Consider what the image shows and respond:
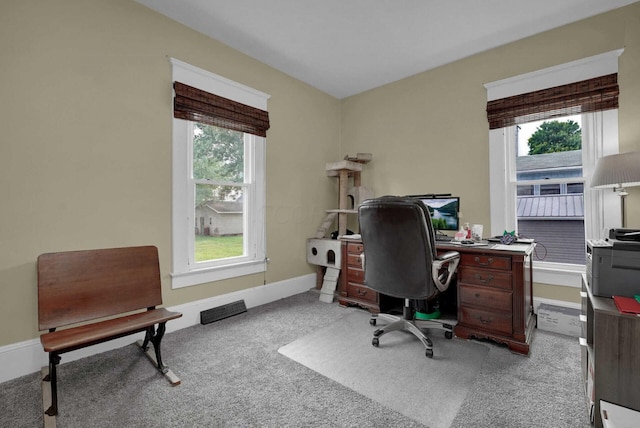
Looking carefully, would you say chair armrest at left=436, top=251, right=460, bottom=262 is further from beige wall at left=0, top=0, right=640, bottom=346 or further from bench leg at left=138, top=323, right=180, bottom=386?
bench leg at left=138, top=323, right=180, bottom=386

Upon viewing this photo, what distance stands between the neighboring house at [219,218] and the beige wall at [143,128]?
33cm

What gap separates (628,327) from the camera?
44.6 inches

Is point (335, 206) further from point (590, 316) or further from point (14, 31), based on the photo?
point (14, 31)

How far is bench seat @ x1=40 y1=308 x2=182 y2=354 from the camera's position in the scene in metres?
1.48

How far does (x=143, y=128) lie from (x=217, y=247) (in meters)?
1.29

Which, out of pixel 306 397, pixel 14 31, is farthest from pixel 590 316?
pixel 14 31

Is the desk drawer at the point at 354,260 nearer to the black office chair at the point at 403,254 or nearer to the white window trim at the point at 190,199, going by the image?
the black office chair at the point at 403,254

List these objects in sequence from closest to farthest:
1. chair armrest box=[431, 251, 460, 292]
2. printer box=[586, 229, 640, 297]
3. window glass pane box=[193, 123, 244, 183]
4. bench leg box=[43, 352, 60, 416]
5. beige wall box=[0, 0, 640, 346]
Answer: printer box=[586, 229, 640, 297] < bench leg box=[43, 352, 60, 416] < beige wall box=[0, 0, 640, 346] < chair armrest box=[431, 251, 460, 292] < window glass pane box=[193, 123, 244, 183]

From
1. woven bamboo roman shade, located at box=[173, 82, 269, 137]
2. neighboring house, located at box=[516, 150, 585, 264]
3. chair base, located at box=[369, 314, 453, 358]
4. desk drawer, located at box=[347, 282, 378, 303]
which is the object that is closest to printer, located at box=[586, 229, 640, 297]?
chair base, located at box=[369, 314, 453, 358]

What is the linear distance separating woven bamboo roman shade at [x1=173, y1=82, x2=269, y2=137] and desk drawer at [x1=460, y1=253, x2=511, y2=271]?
247cm

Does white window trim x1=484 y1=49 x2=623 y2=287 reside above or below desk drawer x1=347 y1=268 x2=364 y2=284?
above

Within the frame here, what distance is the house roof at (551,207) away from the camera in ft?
8.50

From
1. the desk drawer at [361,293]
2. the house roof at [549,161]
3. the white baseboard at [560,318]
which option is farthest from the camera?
the desk drawer at [361,293]

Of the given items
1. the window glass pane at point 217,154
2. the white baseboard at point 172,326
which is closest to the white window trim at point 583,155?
the white baseboard at point 172,326
